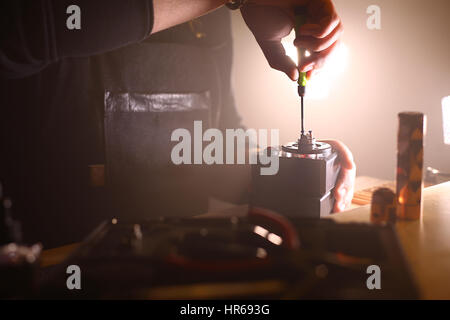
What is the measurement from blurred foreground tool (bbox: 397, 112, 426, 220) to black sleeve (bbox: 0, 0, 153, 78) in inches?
23.4

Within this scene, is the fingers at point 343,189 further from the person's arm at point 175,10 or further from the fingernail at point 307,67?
the person's arm at point 175,10

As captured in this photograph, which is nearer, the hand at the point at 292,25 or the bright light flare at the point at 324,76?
the hand at the point at 292,25

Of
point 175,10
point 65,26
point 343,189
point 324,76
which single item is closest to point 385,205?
point 343,189

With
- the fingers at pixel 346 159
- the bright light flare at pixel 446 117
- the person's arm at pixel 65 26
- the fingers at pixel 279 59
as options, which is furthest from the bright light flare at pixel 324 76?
the person's arm at pixel 65 26

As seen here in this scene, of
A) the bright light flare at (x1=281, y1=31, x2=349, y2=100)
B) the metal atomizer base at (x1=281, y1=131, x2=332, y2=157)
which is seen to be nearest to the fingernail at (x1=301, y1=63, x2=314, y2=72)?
the metal atomizer base at (x1=281, y1=131, x2=332, y2=157)

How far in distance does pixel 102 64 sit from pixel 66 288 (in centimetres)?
113

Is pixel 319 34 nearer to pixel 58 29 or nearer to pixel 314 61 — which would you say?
pixel 314 61


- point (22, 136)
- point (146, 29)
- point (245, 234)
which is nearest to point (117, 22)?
point (146, 29)

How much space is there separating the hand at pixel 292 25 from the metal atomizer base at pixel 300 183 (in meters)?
0.23

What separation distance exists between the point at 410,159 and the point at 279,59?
1.56 feet

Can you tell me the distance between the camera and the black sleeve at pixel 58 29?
80 centimetres

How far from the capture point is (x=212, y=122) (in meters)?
1.92

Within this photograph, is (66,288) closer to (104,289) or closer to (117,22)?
(104,289)
